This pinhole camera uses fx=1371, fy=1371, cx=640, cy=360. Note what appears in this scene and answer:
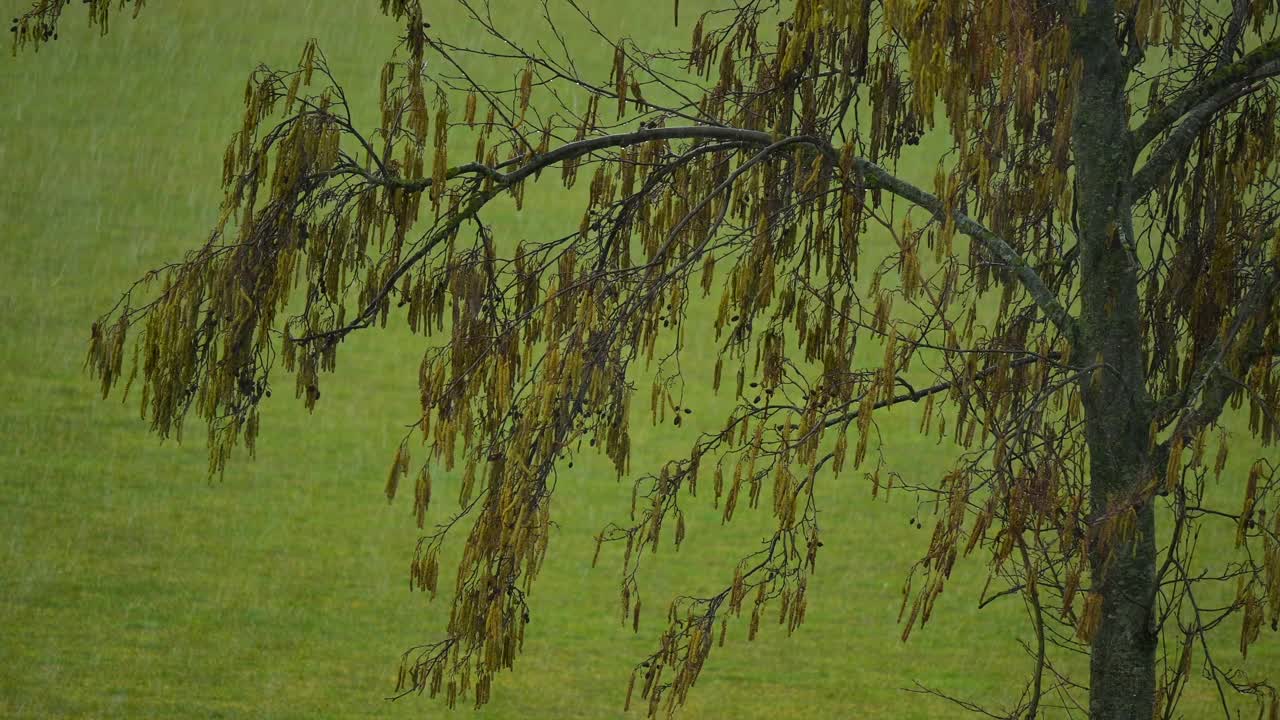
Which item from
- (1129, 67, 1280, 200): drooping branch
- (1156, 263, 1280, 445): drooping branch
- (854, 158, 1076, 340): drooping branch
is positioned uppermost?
(1129, 67, 1280, 200): drooping branch

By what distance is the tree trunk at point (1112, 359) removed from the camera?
9.24 feet

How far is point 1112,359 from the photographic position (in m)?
2.90

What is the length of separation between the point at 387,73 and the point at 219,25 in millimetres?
12167

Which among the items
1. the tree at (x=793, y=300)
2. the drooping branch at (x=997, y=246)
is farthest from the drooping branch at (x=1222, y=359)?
the drooping branch at (x=997, y=246)

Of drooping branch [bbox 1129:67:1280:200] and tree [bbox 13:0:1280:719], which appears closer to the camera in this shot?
tree [bbox 13:0:1280:719]

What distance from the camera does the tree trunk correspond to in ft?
9.24

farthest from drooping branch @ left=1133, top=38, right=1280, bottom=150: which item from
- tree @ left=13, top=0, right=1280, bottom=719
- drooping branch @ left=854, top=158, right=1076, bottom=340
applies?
drooping branch @ left=854, top=158, right=1076, bottom=340

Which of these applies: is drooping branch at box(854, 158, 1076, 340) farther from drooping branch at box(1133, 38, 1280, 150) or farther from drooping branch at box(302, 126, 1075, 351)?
drooping branch at box(1133, 38, 1280, 150)

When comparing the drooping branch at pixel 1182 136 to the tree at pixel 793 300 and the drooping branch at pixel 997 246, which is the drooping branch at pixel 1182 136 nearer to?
the tree at pixel 793 300

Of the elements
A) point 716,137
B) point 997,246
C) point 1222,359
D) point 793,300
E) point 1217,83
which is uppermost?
point 1217,83

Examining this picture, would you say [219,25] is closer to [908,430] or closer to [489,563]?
[908,430]

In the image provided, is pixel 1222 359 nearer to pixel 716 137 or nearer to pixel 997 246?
pixel 997 246

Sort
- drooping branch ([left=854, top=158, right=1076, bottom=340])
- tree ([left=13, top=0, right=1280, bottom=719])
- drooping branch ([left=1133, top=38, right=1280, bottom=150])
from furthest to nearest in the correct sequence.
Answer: drooping branch ([left=854, top=158, right=1076, bottom=340])
drooping branch ([left=1133, top=38, right=1280, bottom=150])
tree ([left=13, top=0, right=1280, bottom=719])

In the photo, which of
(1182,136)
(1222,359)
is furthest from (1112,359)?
(1182,136)
